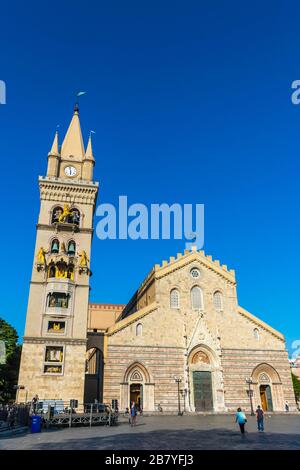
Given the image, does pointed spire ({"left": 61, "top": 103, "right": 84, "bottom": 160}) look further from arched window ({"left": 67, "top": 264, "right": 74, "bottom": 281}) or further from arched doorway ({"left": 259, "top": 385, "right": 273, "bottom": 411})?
arched doorway ({"left": 259, "top": 385, "right": 273, "bottom": 411})

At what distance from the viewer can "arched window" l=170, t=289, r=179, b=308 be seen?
42791 mm

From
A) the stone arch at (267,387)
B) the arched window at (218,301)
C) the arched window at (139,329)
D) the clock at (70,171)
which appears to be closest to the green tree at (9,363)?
the arched window at (139,329)

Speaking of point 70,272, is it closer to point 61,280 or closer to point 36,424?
point 61,280

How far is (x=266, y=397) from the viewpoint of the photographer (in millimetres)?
41219

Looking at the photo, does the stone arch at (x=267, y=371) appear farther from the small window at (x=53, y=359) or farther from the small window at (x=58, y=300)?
the small window at (x=58, y=300)

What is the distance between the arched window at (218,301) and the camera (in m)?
43.9

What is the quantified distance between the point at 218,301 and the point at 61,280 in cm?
1840

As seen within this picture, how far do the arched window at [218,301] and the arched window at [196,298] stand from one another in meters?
1.84

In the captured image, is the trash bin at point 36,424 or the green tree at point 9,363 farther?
the green tree at point 9,363

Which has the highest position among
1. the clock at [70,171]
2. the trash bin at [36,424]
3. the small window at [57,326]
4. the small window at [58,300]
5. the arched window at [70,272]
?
the clock at [70,171]

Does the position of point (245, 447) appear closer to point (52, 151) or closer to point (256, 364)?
point (256, 364)

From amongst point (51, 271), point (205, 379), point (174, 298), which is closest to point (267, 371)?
point (205, 379)
